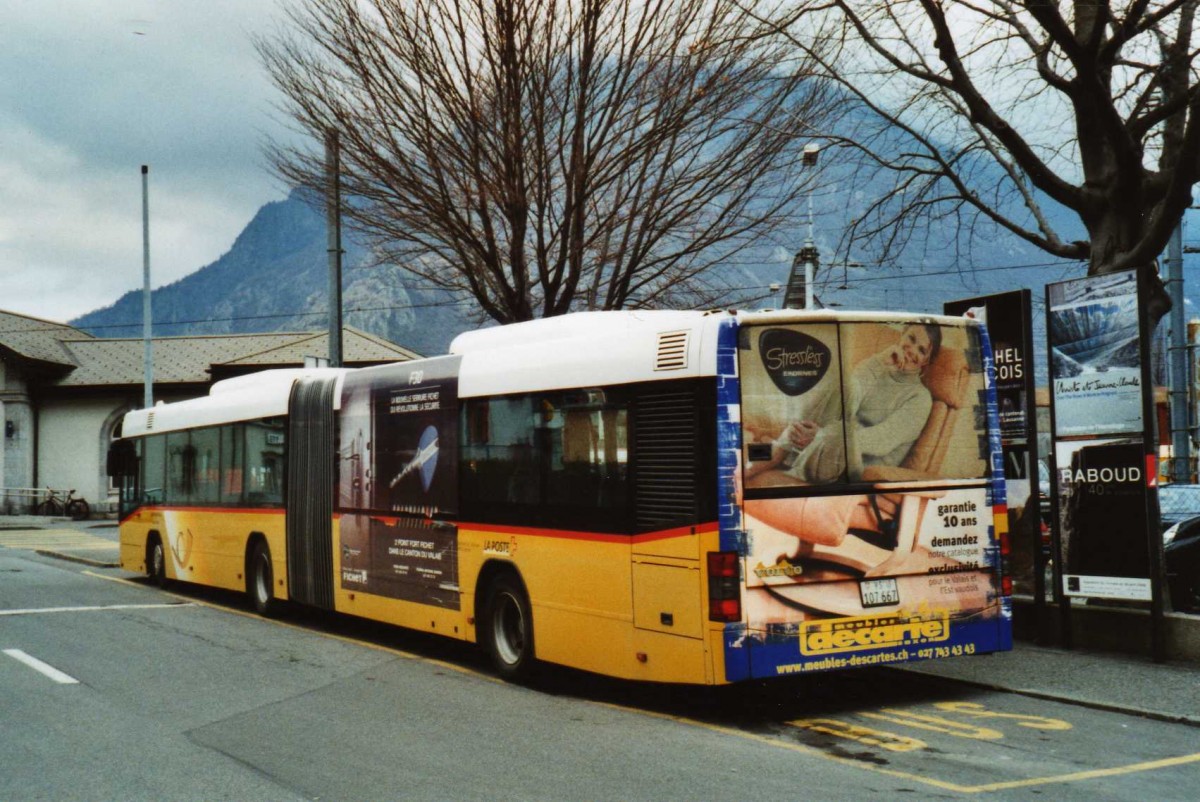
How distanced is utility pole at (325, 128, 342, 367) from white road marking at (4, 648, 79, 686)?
6867mm

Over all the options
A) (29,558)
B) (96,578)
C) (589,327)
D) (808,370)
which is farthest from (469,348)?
(29,558)

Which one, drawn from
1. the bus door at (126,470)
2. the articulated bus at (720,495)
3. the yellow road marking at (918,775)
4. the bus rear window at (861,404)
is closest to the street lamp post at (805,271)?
the bus door at (126,470)

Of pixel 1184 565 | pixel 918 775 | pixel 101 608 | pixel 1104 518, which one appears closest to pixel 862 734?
pixel 918 775

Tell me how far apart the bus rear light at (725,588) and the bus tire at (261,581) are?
859 centimetres

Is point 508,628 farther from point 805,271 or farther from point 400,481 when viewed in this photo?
point 805,271

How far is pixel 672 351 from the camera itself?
8336 mm

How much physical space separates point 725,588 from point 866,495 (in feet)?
4.12

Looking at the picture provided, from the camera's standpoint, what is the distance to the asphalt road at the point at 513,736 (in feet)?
21.3

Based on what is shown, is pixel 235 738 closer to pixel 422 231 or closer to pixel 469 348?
pixel 469 348

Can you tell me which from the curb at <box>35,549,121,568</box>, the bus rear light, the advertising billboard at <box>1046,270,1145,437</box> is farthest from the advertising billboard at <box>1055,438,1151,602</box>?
the curb at <box>35,549,121,568</box>

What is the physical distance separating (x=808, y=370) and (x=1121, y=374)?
355 centimetres

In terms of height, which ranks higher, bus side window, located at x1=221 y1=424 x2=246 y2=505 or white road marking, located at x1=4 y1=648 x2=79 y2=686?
bus side window, located at x1=221 y1=424 x2=246 y2=505

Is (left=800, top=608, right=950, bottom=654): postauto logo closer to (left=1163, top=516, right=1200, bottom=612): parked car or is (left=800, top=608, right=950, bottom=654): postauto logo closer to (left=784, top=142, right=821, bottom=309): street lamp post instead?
(left=1163, top=516, right=1200, bottom=612): parked car

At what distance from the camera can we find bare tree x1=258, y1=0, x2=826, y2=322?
16.5 meters
